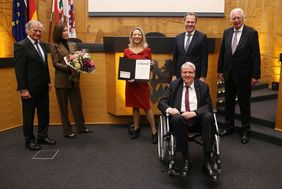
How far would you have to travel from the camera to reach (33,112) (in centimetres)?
370

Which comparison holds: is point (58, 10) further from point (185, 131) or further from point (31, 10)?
point (185, 131)

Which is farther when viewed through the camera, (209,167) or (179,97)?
(179,97)

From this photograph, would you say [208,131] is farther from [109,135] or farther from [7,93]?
[7,93]

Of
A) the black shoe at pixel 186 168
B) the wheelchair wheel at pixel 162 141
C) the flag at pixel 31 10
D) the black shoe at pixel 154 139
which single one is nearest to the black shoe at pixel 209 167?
the black shoe at pixel 186 168

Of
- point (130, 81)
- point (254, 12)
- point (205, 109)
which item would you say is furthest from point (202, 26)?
point (205, 109)

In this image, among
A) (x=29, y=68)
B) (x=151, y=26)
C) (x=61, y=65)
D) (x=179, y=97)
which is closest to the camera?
(x=179, y=97)

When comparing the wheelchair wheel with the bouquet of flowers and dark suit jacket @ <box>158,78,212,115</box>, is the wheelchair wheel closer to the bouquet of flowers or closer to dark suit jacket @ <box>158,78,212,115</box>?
dark suit jacket @ <box>158,78,212,115</box>

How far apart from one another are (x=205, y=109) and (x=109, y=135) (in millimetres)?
1686

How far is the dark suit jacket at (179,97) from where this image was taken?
3080 millimetres

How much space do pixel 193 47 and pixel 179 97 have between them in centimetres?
91

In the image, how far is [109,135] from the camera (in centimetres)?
426

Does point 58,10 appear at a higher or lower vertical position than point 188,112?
higher

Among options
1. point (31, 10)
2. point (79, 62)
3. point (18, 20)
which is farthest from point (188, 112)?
point (31, 10)

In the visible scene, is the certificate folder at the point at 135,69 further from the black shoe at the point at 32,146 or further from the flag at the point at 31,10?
the flag at the point at 31,10
